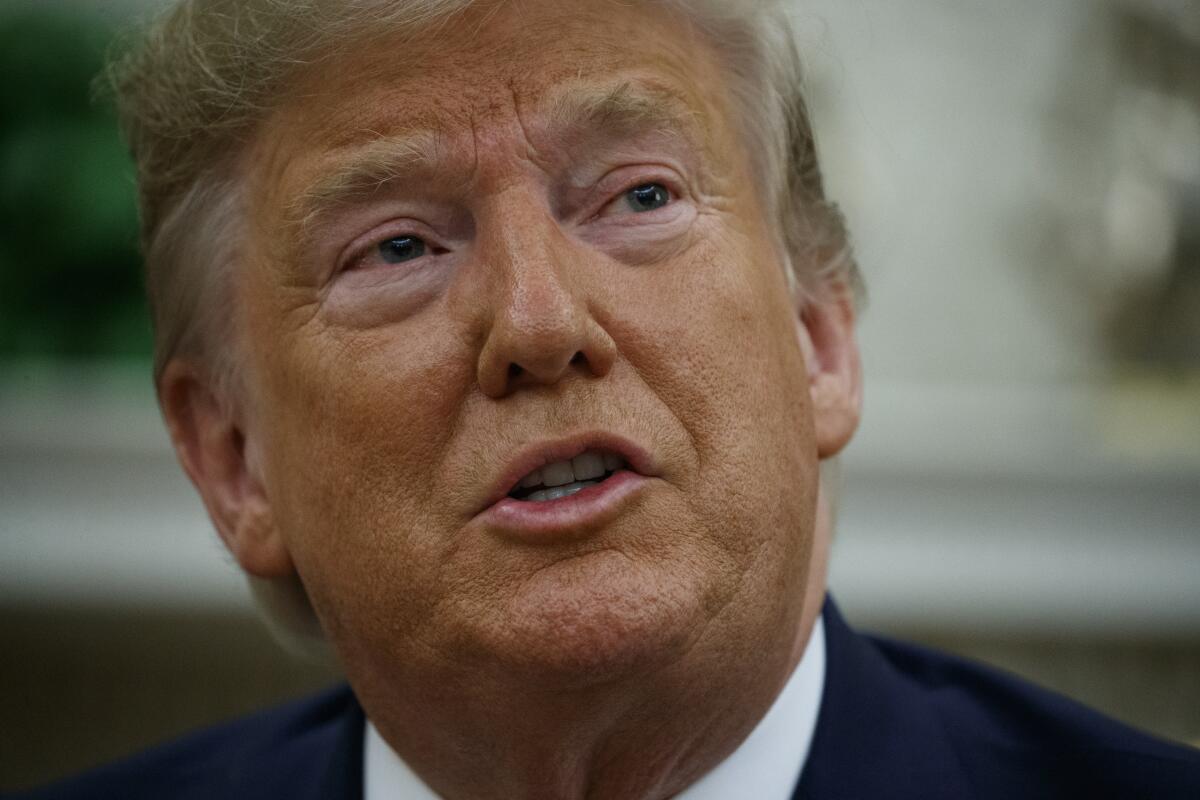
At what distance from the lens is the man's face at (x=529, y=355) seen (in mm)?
2115

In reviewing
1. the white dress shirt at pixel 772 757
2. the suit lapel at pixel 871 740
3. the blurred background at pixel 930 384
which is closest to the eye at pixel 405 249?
the white dress shirt at pixel 772 757

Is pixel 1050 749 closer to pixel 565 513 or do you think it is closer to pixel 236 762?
pixel 565 513

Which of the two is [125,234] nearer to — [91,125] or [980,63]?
[91,125]

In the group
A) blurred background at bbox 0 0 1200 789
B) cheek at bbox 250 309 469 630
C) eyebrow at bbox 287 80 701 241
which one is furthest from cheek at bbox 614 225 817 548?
blurred background at bbox 0 0 1200 789

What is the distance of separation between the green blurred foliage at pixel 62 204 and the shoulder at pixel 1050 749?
12.2 ft

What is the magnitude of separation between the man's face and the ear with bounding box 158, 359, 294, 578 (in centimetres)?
21

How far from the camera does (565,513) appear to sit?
82.6 inches

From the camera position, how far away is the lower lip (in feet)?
6.86

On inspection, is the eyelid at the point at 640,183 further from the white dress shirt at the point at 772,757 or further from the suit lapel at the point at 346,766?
the suit lapel at the point at 346,766

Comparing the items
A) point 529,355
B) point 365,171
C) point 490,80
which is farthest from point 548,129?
point 529,355

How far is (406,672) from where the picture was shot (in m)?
2.29

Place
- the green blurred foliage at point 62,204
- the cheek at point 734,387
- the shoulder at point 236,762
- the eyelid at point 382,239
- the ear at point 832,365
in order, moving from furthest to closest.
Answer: the green blurred foliage at point 62,204 < the shoulder at point 236,762 < the ear at point 832,365 < the eyelid at point 382,239 < the cheek at point 734,387

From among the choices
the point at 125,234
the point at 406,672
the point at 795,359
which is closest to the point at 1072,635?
the point at 795,359

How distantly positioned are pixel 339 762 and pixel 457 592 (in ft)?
2.68
